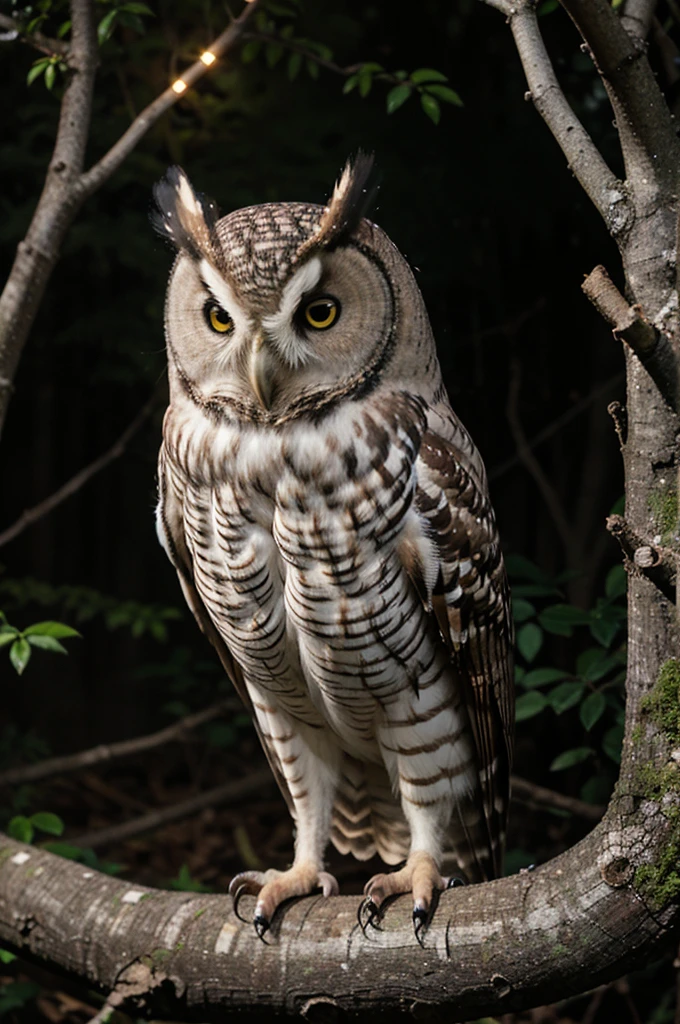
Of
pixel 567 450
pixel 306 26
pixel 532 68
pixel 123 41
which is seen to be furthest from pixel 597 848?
pixel 123 41

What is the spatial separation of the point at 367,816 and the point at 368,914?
1.92ft

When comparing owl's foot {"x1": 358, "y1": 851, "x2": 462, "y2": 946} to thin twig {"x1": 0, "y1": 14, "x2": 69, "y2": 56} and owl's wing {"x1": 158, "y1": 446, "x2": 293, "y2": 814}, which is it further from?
thin twig {"x1": 0, "y1": 14, "x2": 69, "y2": 56}

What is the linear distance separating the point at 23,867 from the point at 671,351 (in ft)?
5.12

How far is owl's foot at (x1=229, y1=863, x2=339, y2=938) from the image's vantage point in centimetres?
177

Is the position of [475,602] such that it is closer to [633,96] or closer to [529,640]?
[529,640]

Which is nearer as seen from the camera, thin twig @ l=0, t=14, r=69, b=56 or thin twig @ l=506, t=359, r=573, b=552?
thin twig @ l=0, t=14, r=69, b=56

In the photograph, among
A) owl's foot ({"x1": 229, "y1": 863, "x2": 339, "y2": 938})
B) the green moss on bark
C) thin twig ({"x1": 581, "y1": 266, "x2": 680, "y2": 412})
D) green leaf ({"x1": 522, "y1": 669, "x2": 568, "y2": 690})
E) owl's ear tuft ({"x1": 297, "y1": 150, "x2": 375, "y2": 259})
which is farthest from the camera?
green leaf ({"x1": 522, "y1": 669, "x2": 568, "y2": 690})

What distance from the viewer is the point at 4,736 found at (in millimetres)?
3268

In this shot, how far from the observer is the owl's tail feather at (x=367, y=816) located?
2.19m

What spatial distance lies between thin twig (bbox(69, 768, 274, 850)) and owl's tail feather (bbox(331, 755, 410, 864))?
0.87 meters

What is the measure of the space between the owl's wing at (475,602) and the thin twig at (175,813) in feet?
4.29

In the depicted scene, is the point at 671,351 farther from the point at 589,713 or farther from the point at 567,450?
the point at 567,450

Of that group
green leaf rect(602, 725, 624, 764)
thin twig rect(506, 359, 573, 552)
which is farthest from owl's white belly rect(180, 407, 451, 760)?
thin twig rect(506, 359, 573, 552)

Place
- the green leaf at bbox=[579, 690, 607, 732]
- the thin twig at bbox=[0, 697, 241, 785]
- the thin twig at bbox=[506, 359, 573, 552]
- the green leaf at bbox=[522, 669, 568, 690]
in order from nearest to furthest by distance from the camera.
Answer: the green leaf at bbox=[579, 690, 607, 732]
the green leaf at bbox=[522, 669, 568, 690]
the thin twig at bbox=[0, 697, 241, 785]
the thin twig at bbox=[506, 359, 573, 552]
